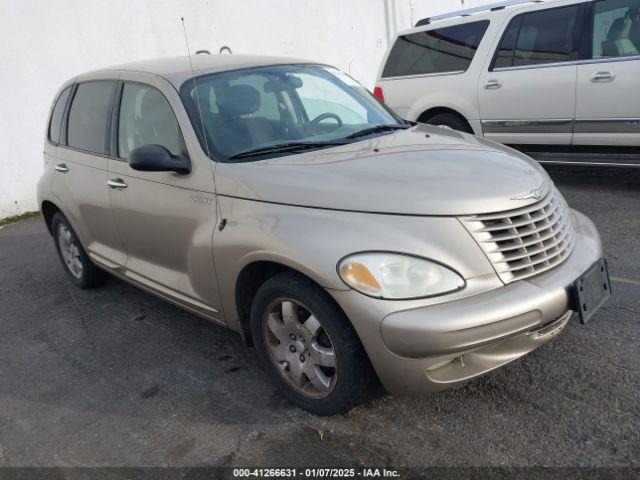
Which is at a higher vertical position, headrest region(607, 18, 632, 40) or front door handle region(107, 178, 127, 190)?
headrest region(607, 18, 632, 40)

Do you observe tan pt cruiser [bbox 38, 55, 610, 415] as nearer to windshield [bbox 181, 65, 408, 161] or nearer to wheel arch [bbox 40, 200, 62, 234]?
windshield [bbox 181, 65, 408, 161]

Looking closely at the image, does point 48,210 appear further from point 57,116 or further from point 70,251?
point 57,116

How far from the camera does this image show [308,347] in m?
2.92

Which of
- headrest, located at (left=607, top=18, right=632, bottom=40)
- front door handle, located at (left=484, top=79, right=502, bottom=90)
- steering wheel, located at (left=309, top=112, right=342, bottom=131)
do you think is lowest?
front door handle, located at (left=484, top=79, right=502, bottom=90)

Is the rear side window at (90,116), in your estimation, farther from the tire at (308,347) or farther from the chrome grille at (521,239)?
the chrome grille at (521,239)

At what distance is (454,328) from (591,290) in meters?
0.83

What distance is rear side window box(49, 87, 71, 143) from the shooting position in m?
4.93

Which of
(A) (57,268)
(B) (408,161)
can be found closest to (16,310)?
(A) (57,268)

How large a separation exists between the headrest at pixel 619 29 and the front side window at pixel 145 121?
4.45 metres

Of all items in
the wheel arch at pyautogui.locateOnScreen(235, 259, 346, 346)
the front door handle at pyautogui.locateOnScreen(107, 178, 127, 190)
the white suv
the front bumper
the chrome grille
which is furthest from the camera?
the white suv

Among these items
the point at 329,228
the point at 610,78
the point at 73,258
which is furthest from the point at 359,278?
the point at 610,78

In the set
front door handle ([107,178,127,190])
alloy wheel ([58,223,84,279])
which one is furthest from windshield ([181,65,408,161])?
alloy wheel ([58,223,84,279])

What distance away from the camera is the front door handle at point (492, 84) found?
665cm

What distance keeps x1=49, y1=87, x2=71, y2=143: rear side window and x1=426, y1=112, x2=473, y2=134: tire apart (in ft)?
13.3
